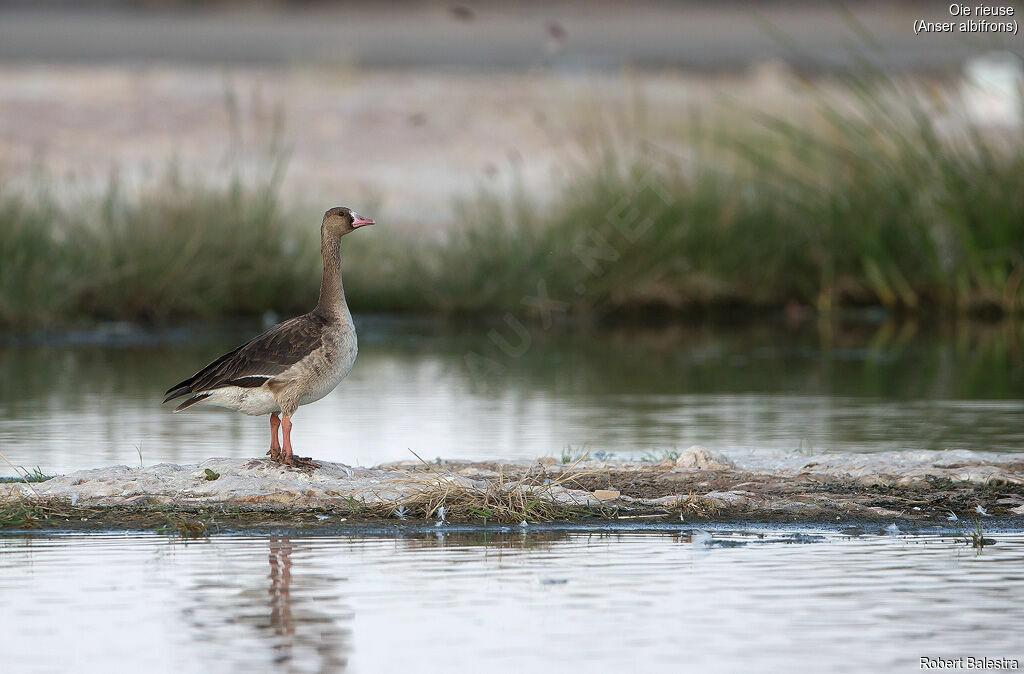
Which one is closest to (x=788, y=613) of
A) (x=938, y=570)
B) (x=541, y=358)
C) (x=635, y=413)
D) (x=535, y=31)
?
(x=938, y=570)

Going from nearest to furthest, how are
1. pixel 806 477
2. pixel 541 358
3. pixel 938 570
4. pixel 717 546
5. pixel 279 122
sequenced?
pixel 938 570 → pixel 717 546 → pixel 806 477 → pixel 541 358 → pixel 279 122

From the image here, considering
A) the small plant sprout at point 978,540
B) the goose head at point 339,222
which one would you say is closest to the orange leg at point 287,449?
the goose head at point 339,222

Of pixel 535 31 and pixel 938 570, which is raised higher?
pixel 535 31

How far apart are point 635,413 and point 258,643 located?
660cm

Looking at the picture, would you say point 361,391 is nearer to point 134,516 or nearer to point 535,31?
point 134,516

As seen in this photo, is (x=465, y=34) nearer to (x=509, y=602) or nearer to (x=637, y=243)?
(x=637, y=243)

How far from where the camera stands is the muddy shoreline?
8.10 meters

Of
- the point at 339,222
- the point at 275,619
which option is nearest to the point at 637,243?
the point at 339,222

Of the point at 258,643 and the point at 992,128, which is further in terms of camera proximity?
the point at 992,128

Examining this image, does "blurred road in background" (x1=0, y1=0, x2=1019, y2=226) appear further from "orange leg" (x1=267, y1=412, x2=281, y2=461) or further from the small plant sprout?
the small plant sprout

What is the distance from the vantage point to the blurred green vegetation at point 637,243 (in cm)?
1758

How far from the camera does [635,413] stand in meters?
12.3

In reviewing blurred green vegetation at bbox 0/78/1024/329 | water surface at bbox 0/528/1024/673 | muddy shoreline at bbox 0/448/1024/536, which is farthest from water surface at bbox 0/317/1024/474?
water surface at bbox 0/528/1024/673

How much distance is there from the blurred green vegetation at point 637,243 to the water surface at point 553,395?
595 millimetres
